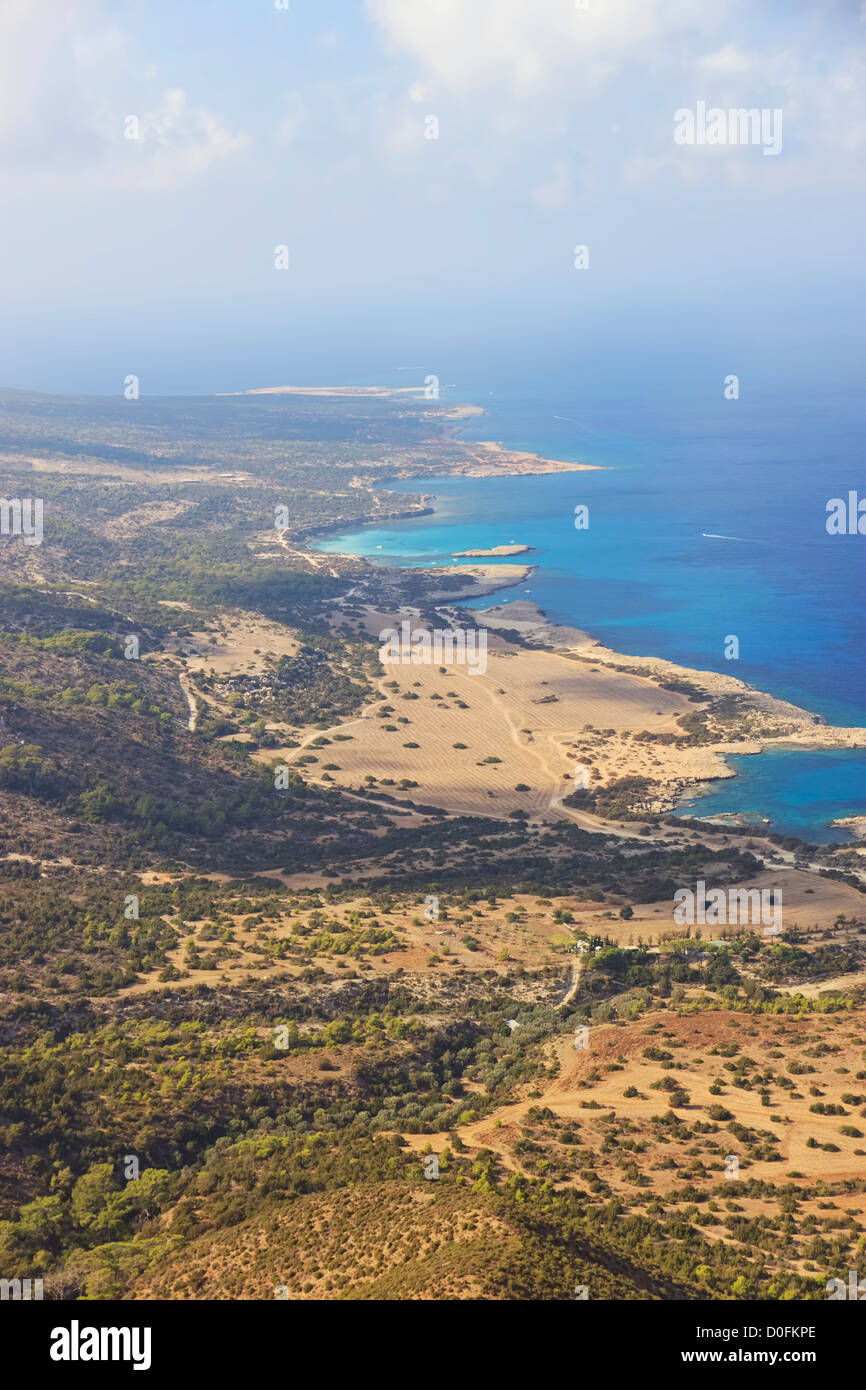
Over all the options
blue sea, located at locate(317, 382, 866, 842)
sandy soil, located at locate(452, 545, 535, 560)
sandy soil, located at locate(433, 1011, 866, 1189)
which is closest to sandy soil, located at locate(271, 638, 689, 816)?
blue sea, located at locate(317, 382, 866, 842)

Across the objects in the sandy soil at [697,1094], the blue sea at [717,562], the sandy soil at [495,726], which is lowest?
the sandy soil at [697,1094]

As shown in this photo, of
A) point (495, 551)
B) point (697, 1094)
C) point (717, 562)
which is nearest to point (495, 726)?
point (697, 1094)

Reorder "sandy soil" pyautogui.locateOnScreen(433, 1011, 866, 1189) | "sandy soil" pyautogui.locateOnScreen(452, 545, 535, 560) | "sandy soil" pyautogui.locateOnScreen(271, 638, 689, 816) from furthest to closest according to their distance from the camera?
1. "sandy soil" pyautogui.locateOnScreen(452, 545, 535, 560)
2. "sandy soil" pyautogui.locateOnScreen(271, 638, 689, 816)
3. "sandy soil" pyautogui.locateOnScreen(433, 1011, 866, 1189)

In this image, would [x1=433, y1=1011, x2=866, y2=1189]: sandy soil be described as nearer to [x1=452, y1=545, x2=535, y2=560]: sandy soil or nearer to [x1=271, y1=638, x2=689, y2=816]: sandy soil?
[x1=271, y1=638, x2=689, y2=816]: sandy soil

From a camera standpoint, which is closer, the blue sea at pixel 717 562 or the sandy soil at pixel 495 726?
the sandy soil at pixel 495 726

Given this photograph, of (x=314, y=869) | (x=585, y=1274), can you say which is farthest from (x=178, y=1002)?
(x=585, y=1274)

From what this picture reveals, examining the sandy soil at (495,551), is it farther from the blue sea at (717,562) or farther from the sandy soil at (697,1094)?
the sandy soil at (697,1094)

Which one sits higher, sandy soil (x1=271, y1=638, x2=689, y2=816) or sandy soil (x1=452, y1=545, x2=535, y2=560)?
sandy soil (x1=452, y1=545, x2=535, y2=560)

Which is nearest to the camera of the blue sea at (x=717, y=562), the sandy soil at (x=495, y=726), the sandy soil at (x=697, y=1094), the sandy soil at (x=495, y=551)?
the sandy soil at (x=697, y=1094)

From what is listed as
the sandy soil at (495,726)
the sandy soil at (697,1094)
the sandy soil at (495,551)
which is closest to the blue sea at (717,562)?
the sandy soil at (495,551)
